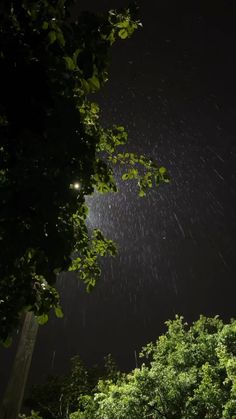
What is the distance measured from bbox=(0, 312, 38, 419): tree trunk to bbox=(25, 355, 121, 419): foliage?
53.2 feet

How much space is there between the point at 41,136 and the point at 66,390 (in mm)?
24629

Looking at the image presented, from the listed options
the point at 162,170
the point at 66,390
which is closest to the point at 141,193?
the point at 162,170

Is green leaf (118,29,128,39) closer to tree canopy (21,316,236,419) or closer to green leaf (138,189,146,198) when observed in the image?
green leaf (138,189,146,198)

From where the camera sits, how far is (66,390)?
24.0 metres

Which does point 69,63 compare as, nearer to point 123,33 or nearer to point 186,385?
point 123,33

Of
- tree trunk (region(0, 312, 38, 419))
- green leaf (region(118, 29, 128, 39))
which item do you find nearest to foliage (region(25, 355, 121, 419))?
tree trunk (region(0, 312, 38, 419))

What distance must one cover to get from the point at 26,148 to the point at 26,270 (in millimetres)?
1146

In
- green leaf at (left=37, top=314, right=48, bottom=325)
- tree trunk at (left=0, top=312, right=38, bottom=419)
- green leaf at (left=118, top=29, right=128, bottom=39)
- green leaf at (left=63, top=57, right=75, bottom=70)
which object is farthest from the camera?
tree trunk at (left=0, top=312, right=38, bottom=419)

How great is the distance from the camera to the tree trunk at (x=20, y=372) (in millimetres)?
6543

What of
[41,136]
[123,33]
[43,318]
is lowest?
[43,318]

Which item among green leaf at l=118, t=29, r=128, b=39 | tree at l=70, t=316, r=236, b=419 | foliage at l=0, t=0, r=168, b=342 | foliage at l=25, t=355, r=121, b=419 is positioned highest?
green leaf at l=118, t=29, r=128, b=39

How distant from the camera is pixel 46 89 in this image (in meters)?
2.57

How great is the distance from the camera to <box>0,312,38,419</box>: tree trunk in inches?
258

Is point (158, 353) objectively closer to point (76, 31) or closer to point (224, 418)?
point (224, 418)
